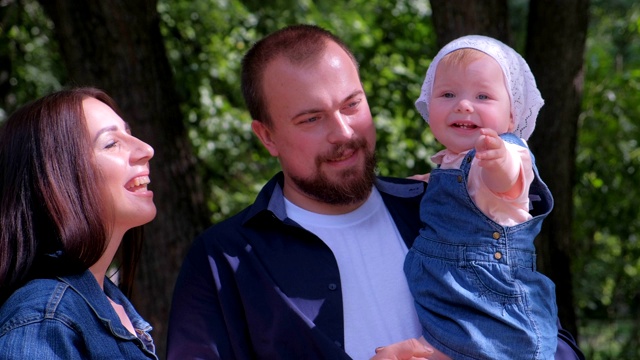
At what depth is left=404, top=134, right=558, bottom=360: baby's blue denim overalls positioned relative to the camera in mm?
2498

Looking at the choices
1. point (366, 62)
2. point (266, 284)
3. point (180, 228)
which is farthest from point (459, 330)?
point (366, 62)

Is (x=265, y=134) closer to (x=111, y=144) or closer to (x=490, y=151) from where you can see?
(x=111, y=144)

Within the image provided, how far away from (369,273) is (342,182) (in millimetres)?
284

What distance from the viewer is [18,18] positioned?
5.26m

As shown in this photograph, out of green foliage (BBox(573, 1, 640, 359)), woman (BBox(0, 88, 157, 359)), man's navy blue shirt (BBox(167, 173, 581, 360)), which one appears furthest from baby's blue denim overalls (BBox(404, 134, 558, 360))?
green foliage (BBox(573, 1, 640, 359))

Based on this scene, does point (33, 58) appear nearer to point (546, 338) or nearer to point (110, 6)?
point (110, 6)

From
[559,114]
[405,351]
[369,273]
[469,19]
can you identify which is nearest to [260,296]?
[369,273]

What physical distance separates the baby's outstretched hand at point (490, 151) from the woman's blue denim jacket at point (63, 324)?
38.8 inches

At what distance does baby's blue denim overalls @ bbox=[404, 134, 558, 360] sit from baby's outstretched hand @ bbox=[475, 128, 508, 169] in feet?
0.66

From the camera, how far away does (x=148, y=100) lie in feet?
14.5

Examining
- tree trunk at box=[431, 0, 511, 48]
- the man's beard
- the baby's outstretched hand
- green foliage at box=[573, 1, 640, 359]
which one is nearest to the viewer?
the baby's outstretched hand

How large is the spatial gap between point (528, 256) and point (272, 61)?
1012 millimetres

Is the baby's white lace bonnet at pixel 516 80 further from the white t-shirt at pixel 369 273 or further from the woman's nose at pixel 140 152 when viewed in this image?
the woman's nose at pixel 140 152

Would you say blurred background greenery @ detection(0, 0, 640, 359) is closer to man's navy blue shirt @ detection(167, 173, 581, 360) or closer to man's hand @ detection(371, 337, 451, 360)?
man's navy blue shirt @ detection(167, 173, 581, 360)
